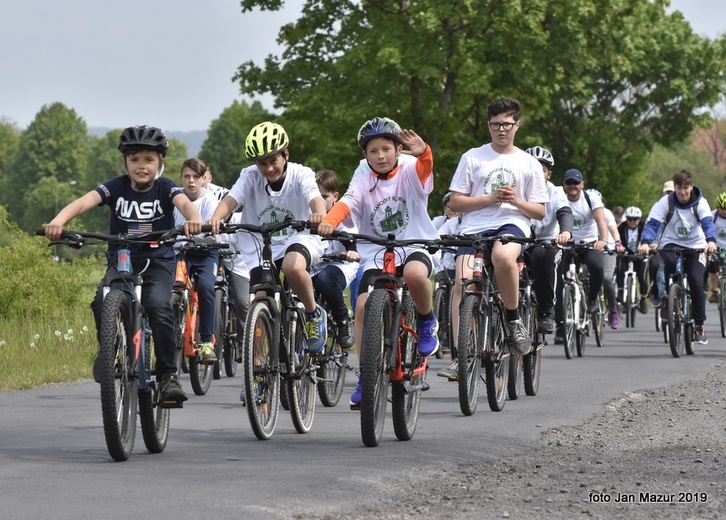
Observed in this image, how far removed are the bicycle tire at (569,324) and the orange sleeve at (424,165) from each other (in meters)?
7.47

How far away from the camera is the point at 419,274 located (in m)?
8.95

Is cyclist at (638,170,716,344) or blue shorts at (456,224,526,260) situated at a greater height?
cyclist at (638,170,716,344)

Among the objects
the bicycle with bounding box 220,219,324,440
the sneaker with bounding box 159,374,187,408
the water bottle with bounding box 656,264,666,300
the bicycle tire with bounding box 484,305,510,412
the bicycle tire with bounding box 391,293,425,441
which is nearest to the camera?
the sneaker with bounding box 159,374,187,408

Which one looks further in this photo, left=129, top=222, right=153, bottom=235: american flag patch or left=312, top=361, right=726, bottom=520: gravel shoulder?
left=129, top=222, right=153, bottom=235: american flag patch

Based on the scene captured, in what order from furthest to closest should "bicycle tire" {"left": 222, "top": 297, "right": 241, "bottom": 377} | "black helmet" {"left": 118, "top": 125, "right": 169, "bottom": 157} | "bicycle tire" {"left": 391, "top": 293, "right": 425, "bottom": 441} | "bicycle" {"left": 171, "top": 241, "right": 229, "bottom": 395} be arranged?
1. "bicycle tire" {"left": 222, "top": 297, "right": 241, "bottom": 377}
2. "bicycle" {"left": 171, "top": 241, "right": 229, "bottom": 395}
3. "bicycle tire" {"left": 391, "top": 293, "right": 425, "bottom": 441}
4. "black helmet" {"left": 118, "top": 125, "right": 169, "bottom": 157}

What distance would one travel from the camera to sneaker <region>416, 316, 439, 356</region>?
9062 millimetres

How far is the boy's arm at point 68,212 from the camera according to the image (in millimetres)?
7914

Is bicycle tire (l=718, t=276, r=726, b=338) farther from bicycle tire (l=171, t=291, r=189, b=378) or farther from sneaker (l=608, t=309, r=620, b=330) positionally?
bicycle tire (l=171, t=291, r=189, b=378)

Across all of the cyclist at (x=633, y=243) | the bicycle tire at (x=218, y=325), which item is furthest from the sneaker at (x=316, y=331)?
the cyclist at (x=633, y=243)

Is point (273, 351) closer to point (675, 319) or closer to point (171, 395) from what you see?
point (171, 395)

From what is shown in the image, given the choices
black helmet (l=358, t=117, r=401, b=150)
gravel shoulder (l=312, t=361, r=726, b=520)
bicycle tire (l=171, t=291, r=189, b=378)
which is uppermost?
black helmet (l=358, t=117, r=401, b=150)

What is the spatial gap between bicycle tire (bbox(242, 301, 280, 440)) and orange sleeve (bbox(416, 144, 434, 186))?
1298 mm

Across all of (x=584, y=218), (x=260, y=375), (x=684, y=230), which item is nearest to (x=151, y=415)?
(x=260, y=375)

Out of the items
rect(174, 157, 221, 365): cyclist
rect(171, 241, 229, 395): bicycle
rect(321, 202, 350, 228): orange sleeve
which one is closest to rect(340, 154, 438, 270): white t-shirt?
rect(321, 202, 350, 228): orange sleeve
